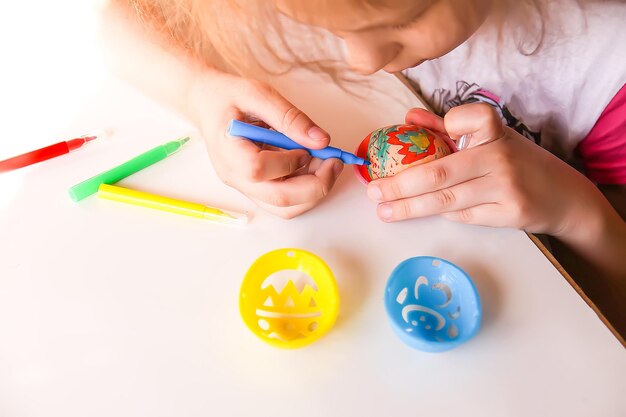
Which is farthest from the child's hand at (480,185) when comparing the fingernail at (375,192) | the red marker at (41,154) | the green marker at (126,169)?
the red marker at (41,154)

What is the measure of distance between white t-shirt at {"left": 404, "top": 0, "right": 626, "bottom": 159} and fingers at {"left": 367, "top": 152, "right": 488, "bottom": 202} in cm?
23

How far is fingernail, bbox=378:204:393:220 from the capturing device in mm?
490

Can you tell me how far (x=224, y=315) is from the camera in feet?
1.43

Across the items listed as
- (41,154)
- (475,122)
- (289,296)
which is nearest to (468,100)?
(475,122)

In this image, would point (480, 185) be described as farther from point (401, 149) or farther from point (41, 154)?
point (41, 154)

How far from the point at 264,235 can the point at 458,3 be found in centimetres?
31

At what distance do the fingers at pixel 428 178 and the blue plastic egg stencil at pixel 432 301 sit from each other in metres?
0.08

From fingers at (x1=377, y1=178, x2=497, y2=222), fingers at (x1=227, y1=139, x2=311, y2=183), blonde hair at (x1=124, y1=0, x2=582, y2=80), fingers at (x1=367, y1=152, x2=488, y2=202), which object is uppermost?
blonde hair at (x1=124, y1=0, x2=582, y2=80)

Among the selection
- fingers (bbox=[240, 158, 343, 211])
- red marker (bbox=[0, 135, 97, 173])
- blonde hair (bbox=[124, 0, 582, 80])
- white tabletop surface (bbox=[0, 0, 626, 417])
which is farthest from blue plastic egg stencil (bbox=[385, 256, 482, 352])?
red marker (bbox=[0, 135, 97, 173])

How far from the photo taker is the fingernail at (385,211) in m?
0.49

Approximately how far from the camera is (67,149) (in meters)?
0.57

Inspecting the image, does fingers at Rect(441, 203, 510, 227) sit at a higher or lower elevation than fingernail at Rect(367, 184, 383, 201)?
lower

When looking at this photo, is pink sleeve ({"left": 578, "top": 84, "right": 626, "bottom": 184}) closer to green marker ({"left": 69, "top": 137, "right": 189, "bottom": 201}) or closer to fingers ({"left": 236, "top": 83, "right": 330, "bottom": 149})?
fingers ({"left": 236, "top": 83, "right": 330, "bottom": 149})

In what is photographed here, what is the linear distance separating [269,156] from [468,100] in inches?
14.2
